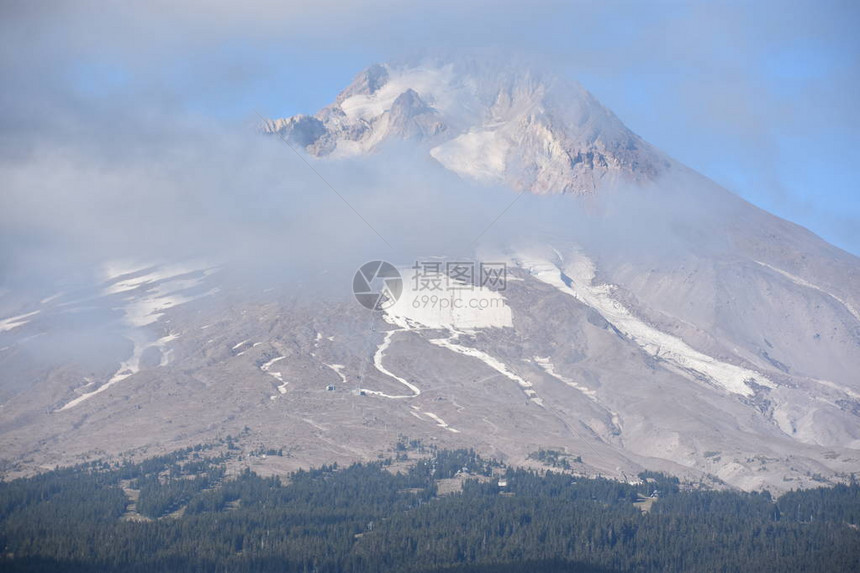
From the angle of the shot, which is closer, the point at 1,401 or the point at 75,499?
the point at 75,499

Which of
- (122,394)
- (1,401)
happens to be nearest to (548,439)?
(122,394)

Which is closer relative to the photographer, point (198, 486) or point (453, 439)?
point (198, 486)

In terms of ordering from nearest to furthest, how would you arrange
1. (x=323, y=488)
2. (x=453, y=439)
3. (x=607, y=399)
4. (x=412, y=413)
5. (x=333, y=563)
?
(x=333, y=563) → (x=323, y=488) → (x=453, y=439) → (x=412, y=413) → (x=607, y=399)

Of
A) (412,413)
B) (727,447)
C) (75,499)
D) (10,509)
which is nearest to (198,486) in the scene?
(75,499)

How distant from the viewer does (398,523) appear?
125 metres

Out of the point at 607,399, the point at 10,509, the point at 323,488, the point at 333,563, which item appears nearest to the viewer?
the point at 333,563

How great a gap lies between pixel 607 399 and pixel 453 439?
43.5m

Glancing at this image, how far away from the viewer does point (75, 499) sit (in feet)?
425

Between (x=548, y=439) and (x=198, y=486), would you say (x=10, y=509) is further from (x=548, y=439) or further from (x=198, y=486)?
(x=548, y=439)

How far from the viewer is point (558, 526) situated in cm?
12594

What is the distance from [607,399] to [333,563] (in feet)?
326

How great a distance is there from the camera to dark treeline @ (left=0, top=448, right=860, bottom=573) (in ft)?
366

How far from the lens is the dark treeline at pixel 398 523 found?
112 meters

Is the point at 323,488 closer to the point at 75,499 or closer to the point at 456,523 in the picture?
the point at 456,523
